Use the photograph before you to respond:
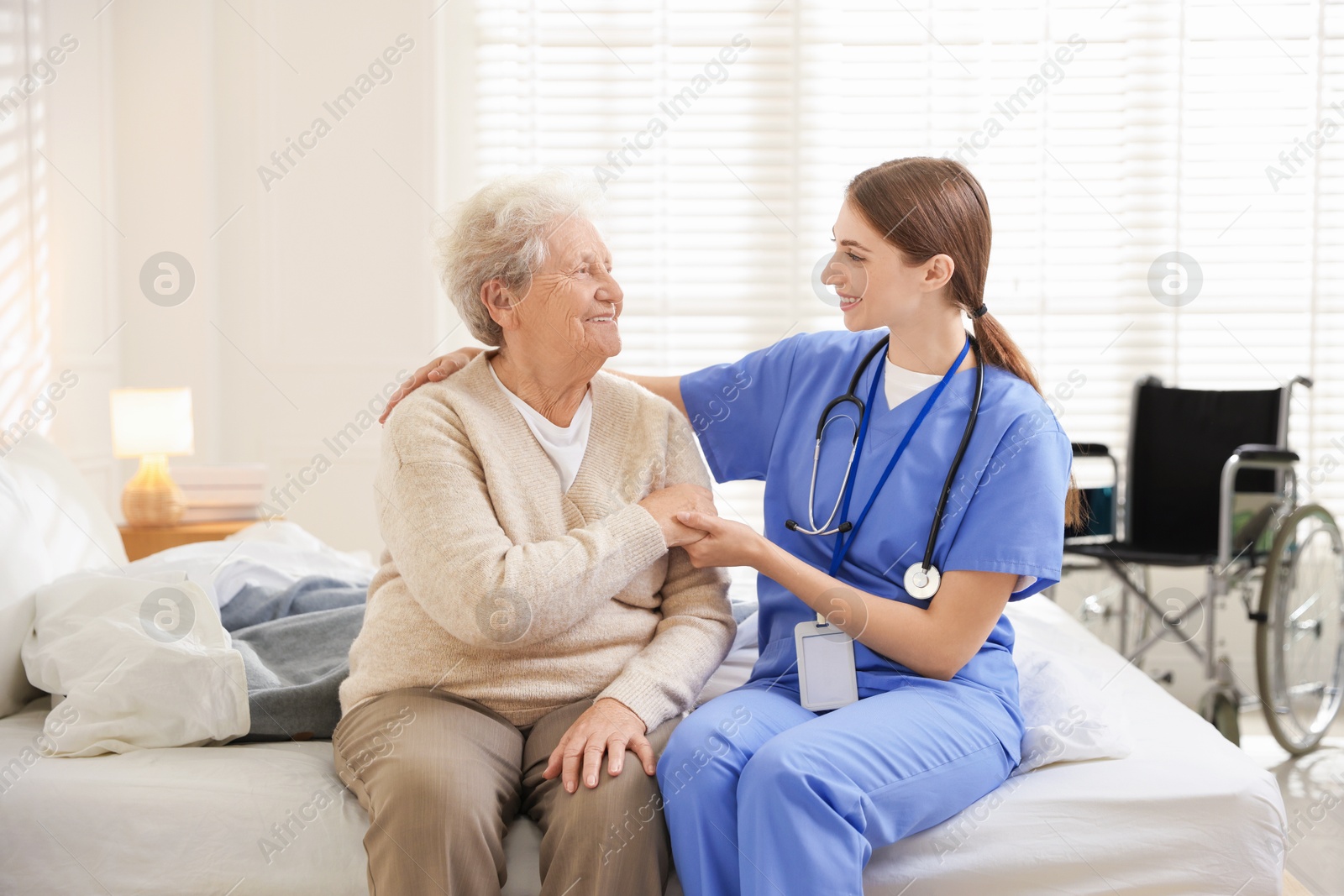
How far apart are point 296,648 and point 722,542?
32.2 inches

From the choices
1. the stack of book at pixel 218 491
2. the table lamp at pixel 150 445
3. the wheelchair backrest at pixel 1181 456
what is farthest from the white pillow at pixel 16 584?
the wheelchair backrest at pixel 1181 456

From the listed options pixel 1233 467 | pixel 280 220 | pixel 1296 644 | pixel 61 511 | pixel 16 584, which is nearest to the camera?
pixel 16 584

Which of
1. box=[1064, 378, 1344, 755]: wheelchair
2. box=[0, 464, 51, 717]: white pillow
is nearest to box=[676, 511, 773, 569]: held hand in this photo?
box=[0, 464, 51, 717]: white pillow

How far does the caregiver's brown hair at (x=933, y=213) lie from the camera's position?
146 centimetres

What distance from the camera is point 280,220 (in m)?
3.77

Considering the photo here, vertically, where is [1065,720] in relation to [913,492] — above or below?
below

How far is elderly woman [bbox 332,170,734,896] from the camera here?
1.22 metres

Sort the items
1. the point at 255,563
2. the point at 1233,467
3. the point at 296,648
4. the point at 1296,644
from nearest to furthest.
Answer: the point at 296,648 → the point at 255,563 → the point at 1233,467 → the point at 1296,644

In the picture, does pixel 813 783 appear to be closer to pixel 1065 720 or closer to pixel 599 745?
pixel 599 745

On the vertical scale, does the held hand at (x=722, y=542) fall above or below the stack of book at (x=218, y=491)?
above

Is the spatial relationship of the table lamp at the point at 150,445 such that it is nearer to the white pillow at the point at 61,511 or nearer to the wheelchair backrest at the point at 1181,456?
the white pillow at the point at 61,511

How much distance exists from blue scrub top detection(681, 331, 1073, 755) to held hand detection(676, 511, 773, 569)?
14cm

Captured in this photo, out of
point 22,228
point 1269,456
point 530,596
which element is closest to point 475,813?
point 530,596

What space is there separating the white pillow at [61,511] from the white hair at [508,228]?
0.91 meters
